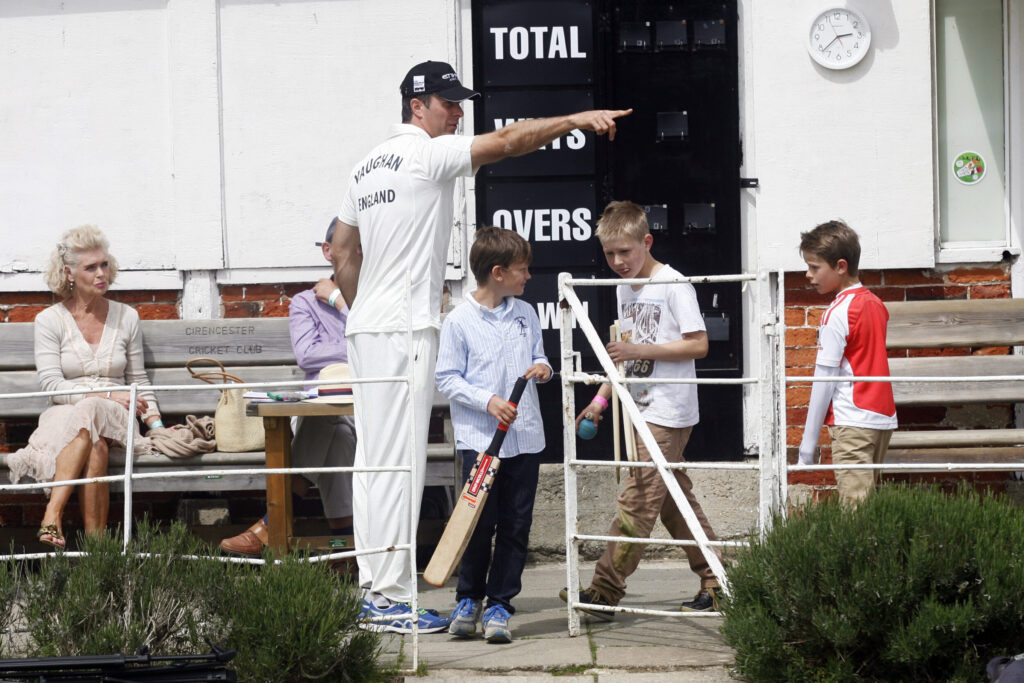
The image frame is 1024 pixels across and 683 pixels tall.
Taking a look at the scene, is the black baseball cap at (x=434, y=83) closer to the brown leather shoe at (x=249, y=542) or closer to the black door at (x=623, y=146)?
the black door at (x=623, y=146)

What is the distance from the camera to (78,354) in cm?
578

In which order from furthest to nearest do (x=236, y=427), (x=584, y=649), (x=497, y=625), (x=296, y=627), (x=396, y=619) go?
(x=236, y=427) < (x=497, y=625) < (x=584, y=649) < (x=396, y=619) < (x=296, y=627)

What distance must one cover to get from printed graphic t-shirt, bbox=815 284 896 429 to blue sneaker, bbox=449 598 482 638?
1558 millimetres

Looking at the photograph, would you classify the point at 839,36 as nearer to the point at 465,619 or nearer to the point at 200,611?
the point at 465,619

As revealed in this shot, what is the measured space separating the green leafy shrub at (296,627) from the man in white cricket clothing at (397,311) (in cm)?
62

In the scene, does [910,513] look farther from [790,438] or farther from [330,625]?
[790,438]

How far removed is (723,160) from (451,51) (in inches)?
58.2

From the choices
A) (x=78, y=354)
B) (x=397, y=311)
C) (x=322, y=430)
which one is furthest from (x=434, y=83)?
(x=78, y=354)

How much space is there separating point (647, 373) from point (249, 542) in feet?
6.67

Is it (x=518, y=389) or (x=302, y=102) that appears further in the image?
(x=302, y=102)

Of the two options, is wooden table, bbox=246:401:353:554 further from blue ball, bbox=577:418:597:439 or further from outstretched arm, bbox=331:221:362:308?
blue ball, bbox=577:418:597:439

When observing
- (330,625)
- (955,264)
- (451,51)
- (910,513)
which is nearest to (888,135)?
(955,264)

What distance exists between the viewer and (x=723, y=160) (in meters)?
6.20

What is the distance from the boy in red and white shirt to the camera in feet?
15.0
